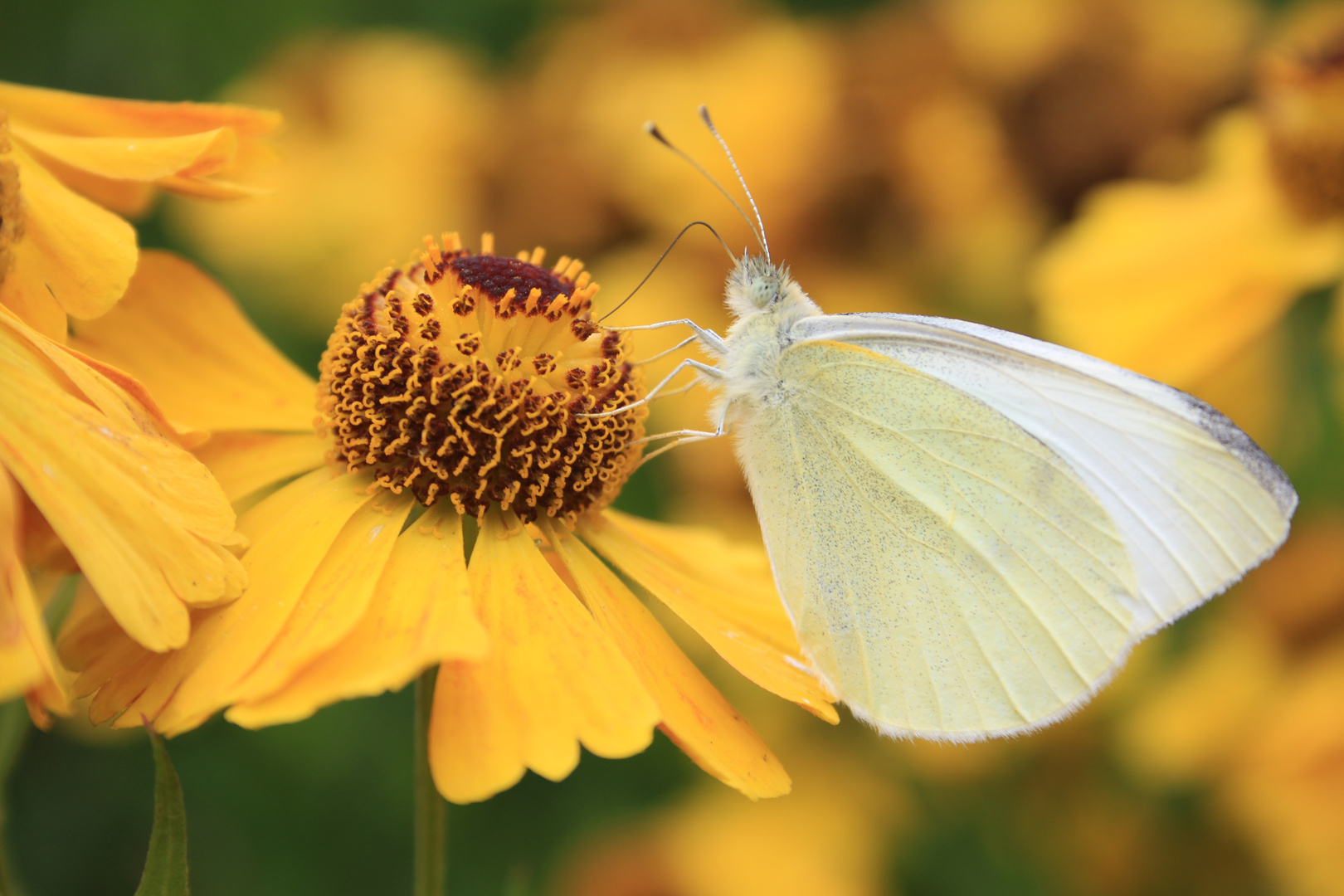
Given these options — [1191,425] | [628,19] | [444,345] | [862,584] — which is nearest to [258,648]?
[444,345]

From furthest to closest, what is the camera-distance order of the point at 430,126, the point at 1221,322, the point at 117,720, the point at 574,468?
1. the point at 430,126
2. the point at 1221,322
3. the point at 574,468
4. the point at 117,720

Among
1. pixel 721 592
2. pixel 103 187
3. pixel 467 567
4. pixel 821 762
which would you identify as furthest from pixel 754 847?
pixel 103 187

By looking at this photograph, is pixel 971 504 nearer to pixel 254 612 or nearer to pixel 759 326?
pixel 759 326

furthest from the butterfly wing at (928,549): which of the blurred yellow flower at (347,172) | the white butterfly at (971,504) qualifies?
the blurred yellow flower at (347,172)

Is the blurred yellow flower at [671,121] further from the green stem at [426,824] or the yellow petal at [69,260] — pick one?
the green stem at [426,824]

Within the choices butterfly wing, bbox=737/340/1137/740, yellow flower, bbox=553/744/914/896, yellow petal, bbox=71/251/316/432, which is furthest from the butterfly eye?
yellow flower, bbox=553/744/914/896

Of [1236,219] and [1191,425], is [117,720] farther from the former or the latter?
[1236,219]
